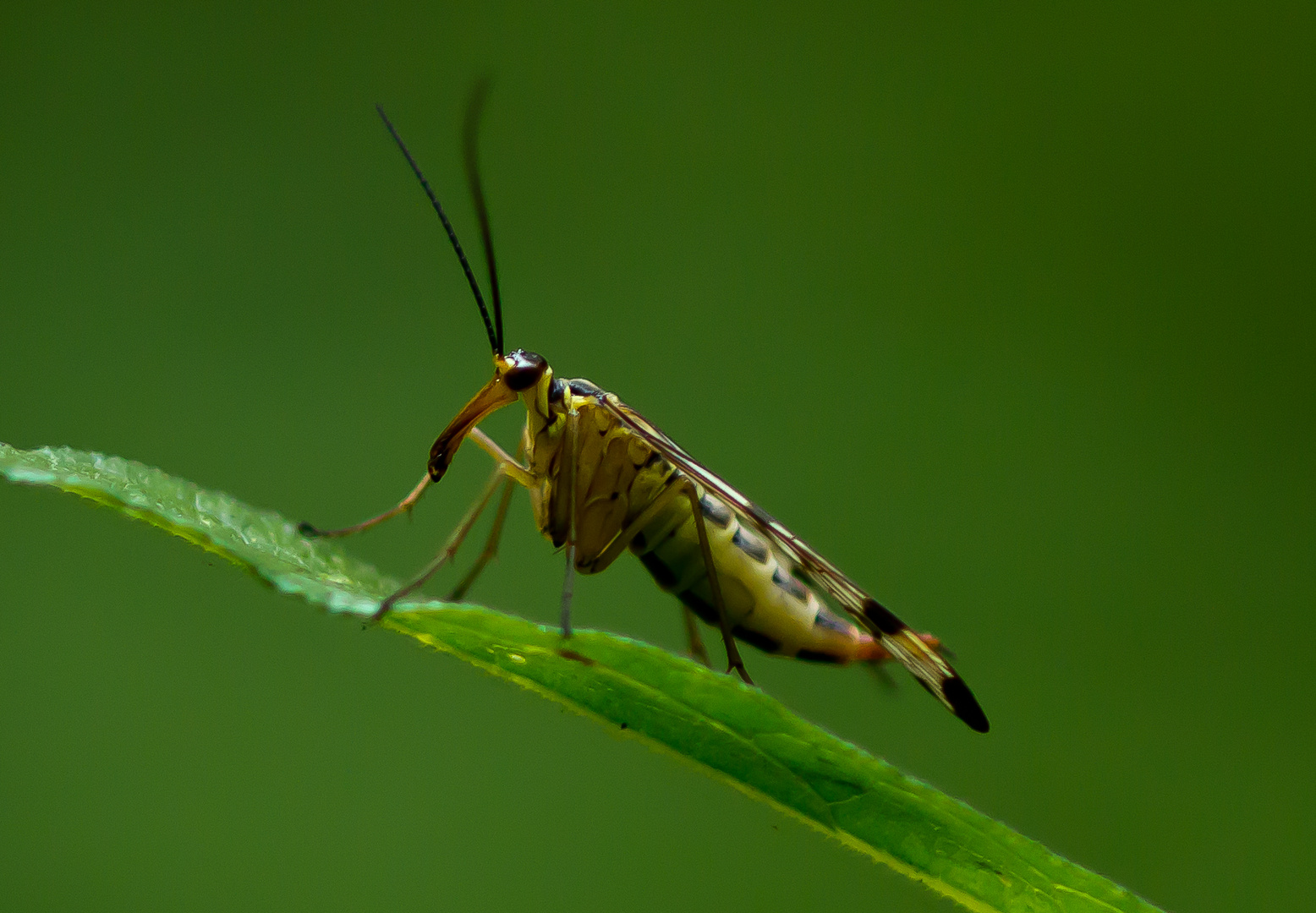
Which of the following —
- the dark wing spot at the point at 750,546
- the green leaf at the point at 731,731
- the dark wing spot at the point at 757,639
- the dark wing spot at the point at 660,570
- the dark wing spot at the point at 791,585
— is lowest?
the green leaf at the point at 731,731

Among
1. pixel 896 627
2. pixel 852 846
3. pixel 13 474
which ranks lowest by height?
pixel 13 474

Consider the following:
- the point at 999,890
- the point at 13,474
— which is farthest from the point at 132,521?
the point at 999,890

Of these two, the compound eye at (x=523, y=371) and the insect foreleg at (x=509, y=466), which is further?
the insect foreleg at (x=509, y=466)

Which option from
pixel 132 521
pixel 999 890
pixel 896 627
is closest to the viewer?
pixel 999 890

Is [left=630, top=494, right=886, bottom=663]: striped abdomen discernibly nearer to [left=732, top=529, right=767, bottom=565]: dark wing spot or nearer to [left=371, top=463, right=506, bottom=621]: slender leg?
[left=732, top=529, right=767, bottom=565]: dark wing spot

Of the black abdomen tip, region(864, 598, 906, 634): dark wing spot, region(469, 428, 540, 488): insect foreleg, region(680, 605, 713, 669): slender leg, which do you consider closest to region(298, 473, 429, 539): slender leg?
region(469, 428, 540, 488): insect foreleg

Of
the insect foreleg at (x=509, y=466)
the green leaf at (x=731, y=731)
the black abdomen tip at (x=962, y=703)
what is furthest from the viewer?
the insect foreleg at (x=509, y=466)

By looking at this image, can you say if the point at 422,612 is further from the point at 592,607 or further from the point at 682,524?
the point at 592,607

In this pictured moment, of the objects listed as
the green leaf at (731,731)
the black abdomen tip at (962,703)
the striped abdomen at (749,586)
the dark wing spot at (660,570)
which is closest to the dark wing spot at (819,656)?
the striped abdomen at (749,586)

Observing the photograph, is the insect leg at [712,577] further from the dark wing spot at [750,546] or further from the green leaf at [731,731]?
the green leaf at [731,731]
